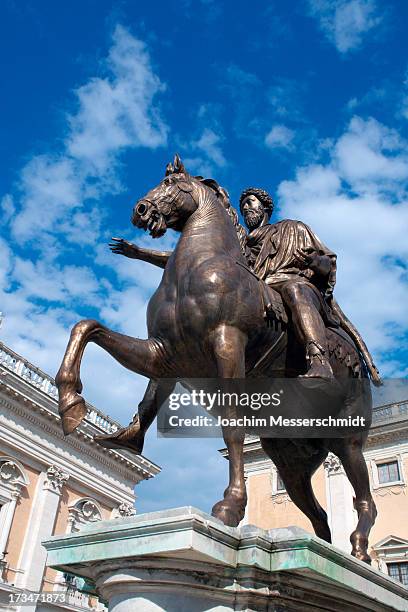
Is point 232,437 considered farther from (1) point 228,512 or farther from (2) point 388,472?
(2) point 388,472

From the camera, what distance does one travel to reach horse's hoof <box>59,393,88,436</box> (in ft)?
11.2

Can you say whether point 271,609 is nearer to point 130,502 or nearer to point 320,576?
point 320,576

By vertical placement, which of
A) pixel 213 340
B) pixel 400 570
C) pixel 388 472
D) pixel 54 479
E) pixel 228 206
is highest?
pixel 388 472

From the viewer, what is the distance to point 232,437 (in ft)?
11.8

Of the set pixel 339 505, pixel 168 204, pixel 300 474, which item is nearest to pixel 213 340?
pixel 168 204

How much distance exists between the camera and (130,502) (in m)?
29.8

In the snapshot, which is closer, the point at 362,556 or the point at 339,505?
the point at 362,556

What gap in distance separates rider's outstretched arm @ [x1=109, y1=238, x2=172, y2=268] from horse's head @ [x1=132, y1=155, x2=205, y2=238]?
53 cm

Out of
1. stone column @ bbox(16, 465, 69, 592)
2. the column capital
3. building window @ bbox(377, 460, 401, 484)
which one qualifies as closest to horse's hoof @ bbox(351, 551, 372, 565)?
stone column @ bbox(16, 465, 69, 592)

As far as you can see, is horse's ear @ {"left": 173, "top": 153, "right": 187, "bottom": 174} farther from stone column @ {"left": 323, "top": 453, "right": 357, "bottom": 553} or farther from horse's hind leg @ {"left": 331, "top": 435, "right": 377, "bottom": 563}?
stone column @ {"left": 323, "top": 453, "right": 357, "bottom": 553}

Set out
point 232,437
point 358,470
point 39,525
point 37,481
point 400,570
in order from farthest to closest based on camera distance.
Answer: point 37,481 < point 39,525 < point 400,570 < point 358,470 < point 232,437

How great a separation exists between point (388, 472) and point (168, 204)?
2475 centimetres

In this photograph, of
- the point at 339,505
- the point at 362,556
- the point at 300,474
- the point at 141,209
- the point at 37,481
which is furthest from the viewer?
the point at 339,505

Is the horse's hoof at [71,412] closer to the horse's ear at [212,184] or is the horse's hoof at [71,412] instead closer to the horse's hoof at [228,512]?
the horse's hoof at [228,512]
